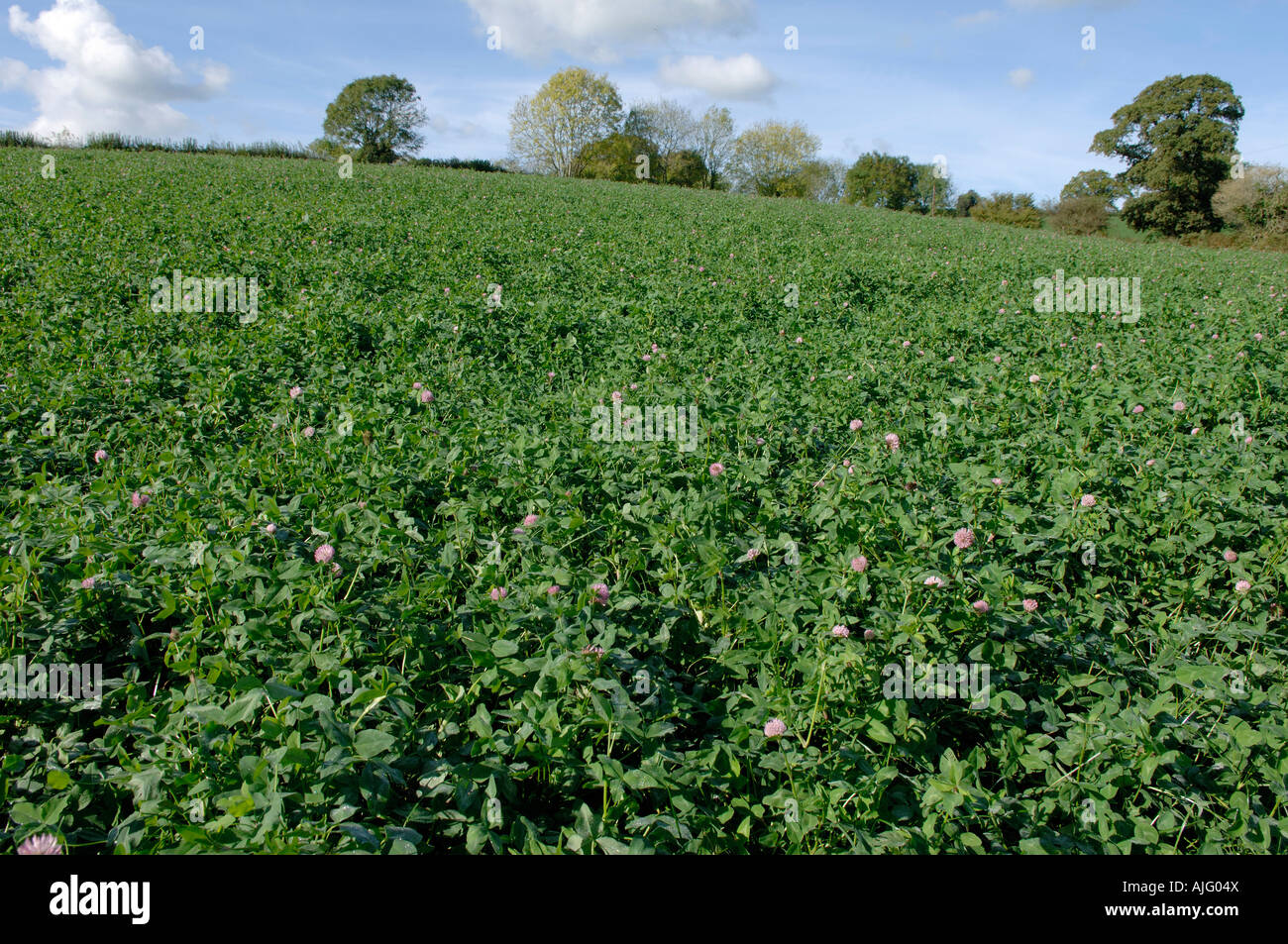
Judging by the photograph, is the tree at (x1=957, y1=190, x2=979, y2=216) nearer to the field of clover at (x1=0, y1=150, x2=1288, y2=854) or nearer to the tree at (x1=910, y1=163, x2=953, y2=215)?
the tree at (x1=910, y1=163, x2=953, y2=215)

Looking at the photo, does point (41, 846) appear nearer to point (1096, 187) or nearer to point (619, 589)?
point (619, 589)

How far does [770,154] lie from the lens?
7119 centimetres

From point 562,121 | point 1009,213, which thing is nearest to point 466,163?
point 562,121

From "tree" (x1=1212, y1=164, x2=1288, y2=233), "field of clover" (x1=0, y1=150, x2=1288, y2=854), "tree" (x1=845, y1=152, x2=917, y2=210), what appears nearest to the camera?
"field of clover" (x1=0, y1=150, x2=1288, y2=854)

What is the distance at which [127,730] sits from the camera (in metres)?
2.15

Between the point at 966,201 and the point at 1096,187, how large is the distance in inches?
759

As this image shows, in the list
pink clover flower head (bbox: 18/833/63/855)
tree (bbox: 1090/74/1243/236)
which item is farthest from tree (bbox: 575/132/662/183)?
pink clover flower head (bbox: 18/833/63/855)

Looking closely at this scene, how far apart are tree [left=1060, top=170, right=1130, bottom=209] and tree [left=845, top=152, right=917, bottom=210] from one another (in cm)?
1838

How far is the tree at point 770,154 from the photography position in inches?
2790

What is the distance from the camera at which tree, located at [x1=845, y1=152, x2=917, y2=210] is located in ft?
212

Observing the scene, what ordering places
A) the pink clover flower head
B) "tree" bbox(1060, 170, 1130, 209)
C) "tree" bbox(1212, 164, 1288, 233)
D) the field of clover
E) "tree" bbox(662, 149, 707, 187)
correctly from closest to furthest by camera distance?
the pink clover flower head
the field of clover
"tree" bbox(1212, 164, 1288, 233)
"tree" bbox(1060, 170, 1130, 209)
"tree" bbox(662, 149, 707, 187)

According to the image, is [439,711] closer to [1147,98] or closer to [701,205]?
[701,205]

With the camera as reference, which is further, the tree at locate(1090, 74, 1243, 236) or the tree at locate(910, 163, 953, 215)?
the tree at locate(910, 163, 953, 215)

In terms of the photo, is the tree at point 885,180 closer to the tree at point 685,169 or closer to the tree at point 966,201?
the tree at point 966,201
